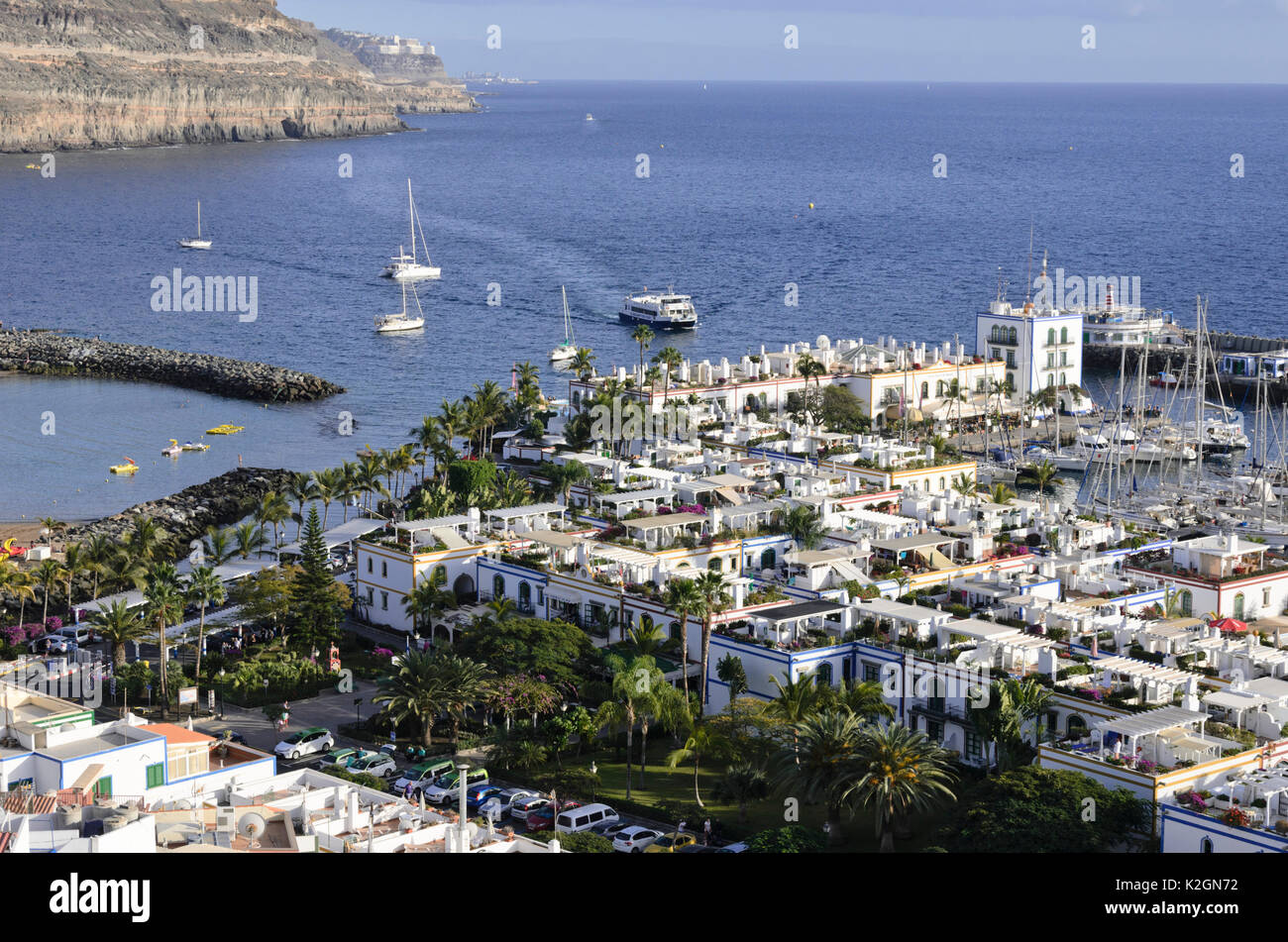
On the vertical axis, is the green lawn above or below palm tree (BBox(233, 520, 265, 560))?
below

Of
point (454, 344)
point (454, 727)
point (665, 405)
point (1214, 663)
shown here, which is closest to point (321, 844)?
point (454, 727)

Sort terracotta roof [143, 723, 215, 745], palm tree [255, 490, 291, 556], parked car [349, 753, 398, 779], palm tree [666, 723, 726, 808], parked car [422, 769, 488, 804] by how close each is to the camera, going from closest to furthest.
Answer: terracotta roof [143, 723, 215, 745]
parked car [422, 769, 488, 804]
palm tree [666, 723, 726, 808]
parked car [349, 753, 398, 779]
palm tree [255, 490, 291, 556]

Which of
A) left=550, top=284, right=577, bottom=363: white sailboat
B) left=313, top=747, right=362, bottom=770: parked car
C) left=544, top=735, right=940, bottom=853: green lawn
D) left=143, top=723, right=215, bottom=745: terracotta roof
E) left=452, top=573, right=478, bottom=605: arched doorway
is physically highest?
left=143, top=723, right=215, bottom=745: terracotta roof

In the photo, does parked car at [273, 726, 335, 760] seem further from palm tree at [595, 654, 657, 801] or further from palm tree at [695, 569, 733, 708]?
palm tree at [695, 569, 733, 708]

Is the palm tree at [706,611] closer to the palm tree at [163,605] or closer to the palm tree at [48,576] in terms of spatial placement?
the palm tree at [163,605]

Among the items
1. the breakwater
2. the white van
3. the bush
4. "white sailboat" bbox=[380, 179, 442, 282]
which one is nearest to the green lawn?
the white van

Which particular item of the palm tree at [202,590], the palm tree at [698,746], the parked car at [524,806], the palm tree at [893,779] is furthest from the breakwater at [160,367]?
the palm tree at [893,779]

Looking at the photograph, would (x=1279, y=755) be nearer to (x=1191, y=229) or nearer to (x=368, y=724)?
(x=368, y=724)
